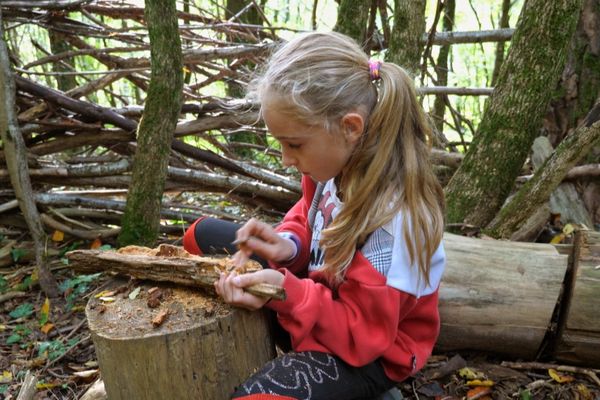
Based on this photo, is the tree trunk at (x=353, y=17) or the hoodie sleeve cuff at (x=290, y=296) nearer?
the hoodie sleeve cuff at (x=290, y=296)

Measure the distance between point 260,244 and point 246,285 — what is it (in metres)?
0.24

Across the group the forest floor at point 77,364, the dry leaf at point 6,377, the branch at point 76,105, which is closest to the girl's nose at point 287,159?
the forest floor at point 77,364

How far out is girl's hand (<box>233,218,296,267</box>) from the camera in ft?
6.22

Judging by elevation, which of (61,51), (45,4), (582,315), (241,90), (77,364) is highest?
(45,4)

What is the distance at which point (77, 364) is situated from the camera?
2.98 metres

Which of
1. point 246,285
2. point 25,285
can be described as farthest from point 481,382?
point 25,285

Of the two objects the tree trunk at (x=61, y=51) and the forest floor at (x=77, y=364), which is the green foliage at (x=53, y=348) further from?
the tree trunk at (x=61, y=51)

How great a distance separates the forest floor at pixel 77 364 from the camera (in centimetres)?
254

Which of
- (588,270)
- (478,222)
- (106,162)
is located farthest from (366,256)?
(106,162)

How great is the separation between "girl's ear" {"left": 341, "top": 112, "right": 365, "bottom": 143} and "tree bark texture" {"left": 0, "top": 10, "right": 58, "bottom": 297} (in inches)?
92.7

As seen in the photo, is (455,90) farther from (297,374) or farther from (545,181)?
(297,374)

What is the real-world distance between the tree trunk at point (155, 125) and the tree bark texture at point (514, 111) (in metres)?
1.72

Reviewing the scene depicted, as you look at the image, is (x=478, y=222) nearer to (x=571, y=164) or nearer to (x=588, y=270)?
(x=571, y=164)

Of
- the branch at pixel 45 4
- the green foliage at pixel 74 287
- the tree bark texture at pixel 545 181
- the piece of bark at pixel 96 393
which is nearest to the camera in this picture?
the piece of bark at pixel 96 393
